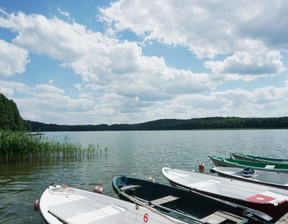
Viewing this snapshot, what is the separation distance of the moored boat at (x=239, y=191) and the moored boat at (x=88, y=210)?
3075 mm

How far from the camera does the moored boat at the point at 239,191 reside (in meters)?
7.22

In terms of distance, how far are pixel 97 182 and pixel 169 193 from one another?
7.42 metres

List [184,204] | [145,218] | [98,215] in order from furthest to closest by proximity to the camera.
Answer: [184,204]
[98,215]
[145,218]

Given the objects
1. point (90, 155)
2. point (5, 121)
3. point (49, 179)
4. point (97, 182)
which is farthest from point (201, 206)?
point (5, 121)

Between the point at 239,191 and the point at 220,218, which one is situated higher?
the point at 220,218

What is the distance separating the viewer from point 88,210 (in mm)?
7621

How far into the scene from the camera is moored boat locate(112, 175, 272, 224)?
6264 millimetres

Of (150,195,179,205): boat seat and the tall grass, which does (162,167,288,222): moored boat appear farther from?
the tall grass

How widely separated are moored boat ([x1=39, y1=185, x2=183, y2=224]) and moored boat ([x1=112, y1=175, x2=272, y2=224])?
17.6 inches

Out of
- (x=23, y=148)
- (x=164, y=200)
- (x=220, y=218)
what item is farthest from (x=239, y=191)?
(x=23, y=148)

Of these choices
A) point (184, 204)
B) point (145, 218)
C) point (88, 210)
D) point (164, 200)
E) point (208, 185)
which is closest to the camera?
point (145, 218)

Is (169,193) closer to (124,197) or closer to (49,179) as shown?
(124,197)

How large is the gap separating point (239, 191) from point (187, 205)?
10.1ft

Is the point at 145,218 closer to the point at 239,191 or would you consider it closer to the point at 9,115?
the point at 239,191
